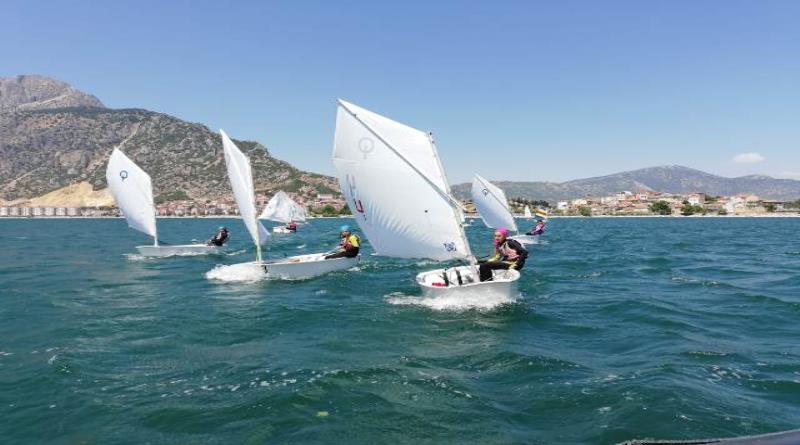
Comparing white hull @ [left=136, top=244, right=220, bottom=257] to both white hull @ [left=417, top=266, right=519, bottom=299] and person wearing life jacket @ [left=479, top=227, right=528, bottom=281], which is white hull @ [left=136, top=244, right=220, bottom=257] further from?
person wearing life jacket @ [left=479, top=227, right=528, bottom=281]

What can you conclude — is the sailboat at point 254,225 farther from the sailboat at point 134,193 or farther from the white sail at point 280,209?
the white sail at point 280,209

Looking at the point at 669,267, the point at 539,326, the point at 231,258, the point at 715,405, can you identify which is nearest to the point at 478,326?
the point at 539,326

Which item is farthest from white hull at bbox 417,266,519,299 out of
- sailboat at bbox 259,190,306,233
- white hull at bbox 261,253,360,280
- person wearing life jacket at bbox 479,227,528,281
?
sailboat at bbox 259,190,306,233

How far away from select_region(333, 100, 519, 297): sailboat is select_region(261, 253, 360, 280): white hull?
634 centimetres

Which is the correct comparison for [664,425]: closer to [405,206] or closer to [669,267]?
[405,206]

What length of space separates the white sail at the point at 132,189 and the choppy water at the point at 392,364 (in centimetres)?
1344

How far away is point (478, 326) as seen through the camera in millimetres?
16984

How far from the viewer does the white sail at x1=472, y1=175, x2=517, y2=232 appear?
51.5 m

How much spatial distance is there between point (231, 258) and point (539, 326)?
27.7m

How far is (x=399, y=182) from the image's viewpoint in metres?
21.0

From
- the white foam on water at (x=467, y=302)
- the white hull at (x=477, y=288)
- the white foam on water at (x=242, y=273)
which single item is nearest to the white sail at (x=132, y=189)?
the white foam on water at (x=242, y=273)

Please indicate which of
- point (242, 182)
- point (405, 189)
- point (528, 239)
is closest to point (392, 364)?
point (405, 189)

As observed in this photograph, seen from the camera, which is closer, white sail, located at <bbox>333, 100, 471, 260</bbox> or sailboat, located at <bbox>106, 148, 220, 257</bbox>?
white sail, located at <bbox>333, 100, 471, 260</bbox>

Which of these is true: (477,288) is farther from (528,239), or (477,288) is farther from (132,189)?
(528,239)
